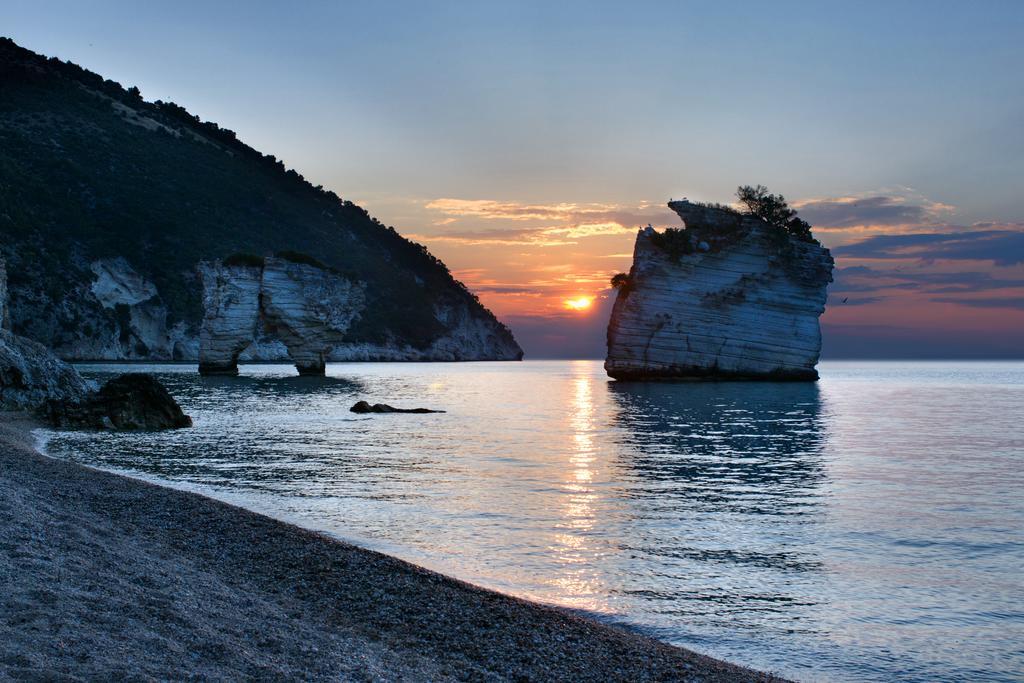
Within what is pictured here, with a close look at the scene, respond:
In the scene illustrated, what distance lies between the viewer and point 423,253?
Answer: 190m

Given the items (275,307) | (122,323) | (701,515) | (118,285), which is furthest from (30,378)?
(122,323)

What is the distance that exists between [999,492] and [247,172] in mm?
147027

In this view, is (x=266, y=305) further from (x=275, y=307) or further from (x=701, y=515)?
(x=701, y=515)

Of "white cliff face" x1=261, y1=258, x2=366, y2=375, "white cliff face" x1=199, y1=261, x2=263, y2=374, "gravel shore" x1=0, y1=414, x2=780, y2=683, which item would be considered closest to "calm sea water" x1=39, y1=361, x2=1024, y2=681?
"gravel shore" x1=0, y1=414, x2=780, y2=683

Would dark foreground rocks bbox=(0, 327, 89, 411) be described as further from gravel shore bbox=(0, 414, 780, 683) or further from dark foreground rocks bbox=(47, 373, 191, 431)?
gravel shore bbox=(0, 414, 780, 683)

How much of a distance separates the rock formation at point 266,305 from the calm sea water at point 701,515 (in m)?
45.7

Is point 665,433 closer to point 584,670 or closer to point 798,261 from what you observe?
point 584,670

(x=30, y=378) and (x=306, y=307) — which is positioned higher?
(x=306, y=307)

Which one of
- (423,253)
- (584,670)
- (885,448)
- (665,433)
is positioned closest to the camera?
(584,670)

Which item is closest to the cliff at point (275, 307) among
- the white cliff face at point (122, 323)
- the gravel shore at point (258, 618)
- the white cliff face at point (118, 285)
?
the white cliff face at point (122, 323)

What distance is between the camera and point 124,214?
108 m

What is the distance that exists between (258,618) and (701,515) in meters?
9.26

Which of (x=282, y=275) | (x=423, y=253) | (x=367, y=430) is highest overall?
(x=423, y=253)

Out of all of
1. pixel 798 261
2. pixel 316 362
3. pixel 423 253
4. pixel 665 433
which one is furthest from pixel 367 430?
pixel 423 253
